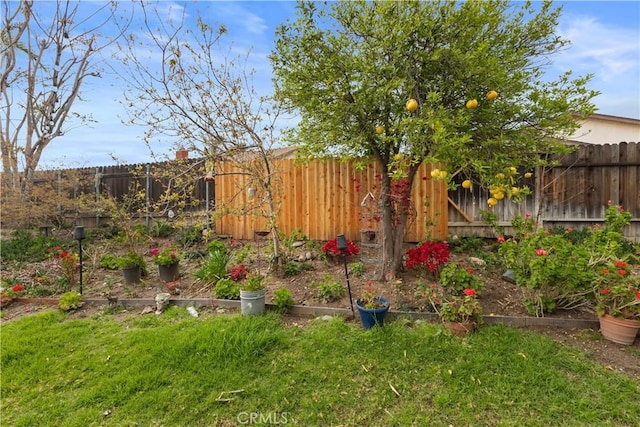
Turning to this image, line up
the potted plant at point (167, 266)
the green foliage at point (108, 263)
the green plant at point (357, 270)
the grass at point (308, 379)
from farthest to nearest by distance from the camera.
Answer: the green foliage at point (108, 263), the potted plant at point (167, 266), the green plant at point (357, 270), the grass at point (308, 379)

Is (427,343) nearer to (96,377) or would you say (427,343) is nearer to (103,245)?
(96,377)

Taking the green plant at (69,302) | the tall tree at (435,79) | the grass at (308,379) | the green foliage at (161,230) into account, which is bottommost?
the grass at (308,379)

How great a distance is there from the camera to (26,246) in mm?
6445

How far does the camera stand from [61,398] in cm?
227

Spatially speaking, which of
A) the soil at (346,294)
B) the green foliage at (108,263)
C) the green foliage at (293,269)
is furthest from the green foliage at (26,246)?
the green foliage at (293,269)

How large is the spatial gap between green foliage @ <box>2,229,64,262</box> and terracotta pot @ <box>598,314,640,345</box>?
8.15m

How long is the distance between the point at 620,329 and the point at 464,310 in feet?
4.03

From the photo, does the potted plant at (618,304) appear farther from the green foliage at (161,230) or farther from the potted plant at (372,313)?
the green foliage at (161,230)

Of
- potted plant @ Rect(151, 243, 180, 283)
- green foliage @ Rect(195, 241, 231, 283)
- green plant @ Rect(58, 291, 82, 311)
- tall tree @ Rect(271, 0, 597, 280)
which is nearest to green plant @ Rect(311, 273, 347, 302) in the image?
green foliage @ Rect(195, 241, 231, 283)

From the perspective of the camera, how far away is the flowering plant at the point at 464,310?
8.81 feet

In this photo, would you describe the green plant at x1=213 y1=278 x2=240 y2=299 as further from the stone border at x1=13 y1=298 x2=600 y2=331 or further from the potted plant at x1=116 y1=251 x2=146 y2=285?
the potted plant at x1=116 y1=251 x2=146 y2=285

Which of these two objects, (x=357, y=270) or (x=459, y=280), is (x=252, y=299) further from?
(x=459, y=280)

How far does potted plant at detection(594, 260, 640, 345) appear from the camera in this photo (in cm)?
252

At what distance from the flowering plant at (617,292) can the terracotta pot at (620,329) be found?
42 mm
